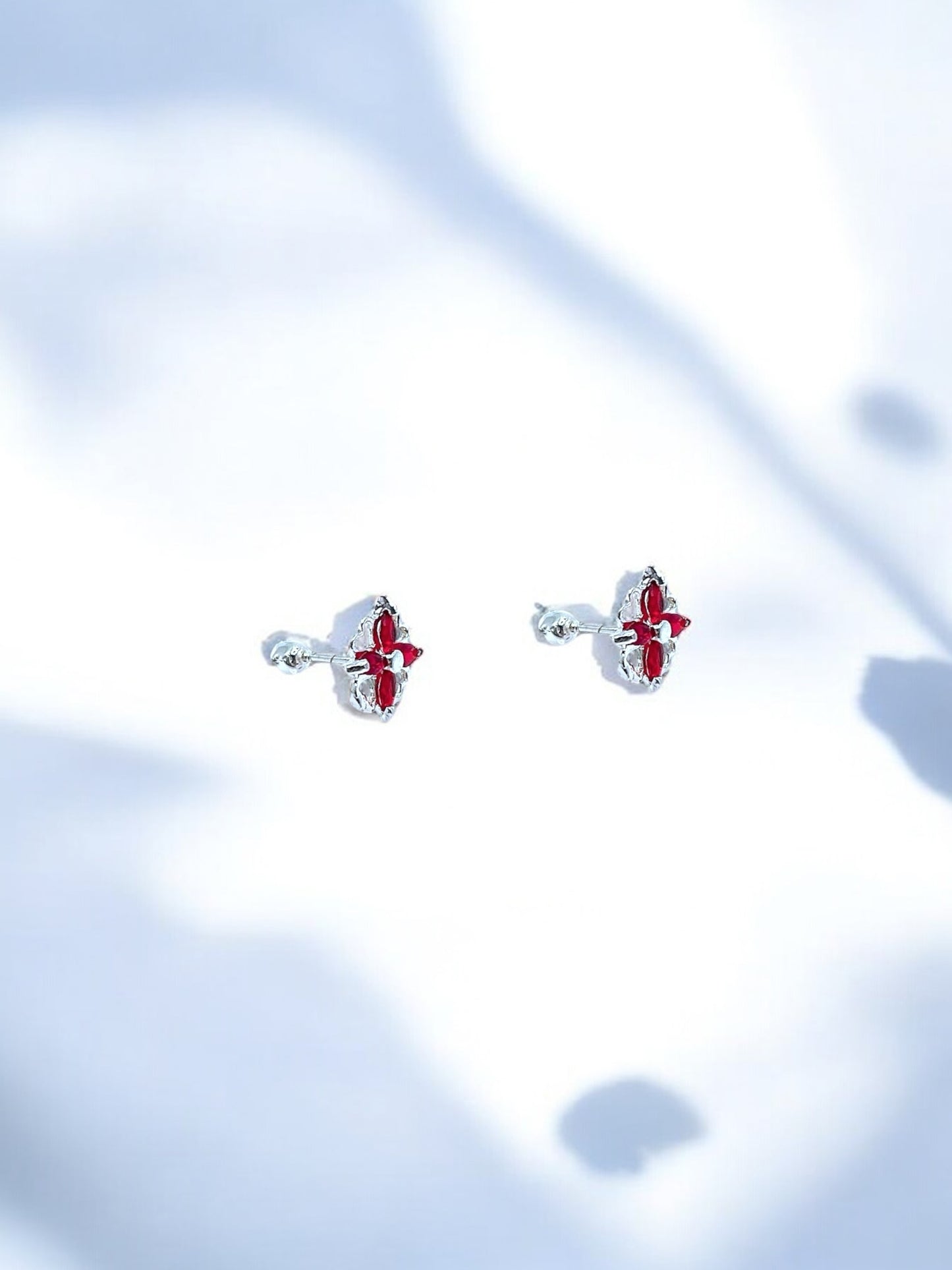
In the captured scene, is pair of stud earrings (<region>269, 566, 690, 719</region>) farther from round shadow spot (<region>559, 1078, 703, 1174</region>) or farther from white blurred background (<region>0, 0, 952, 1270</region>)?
round shadow spot (<region>559, 1078, 703, 1174</region>)

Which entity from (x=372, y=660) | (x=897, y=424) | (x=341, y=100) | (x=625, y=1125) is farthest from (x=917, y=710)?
(x=341, y=100)

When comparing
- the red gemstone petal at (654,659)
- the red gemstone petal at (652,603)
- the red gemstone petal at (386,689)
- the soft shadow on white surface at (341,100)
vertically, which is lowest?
the red gemstone petal at (386,689)

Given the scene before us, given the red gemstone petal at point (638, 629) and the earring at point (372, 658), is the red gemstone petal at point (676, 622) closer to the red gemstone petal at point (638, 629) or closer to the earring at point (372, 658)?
the red gemstone petal at point (638, 629)

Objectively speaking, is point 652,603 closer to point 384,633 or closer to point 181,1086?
point 384,633

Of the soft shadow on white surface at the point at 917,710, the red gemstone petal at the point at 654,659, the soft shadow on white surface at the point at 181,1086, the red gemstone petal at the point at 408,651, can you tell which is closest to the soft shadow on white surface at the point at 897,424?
the soft shadow on white surface at the point at 917,710

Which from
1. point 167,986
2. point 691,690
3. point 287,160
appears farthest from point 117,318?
point 691,690

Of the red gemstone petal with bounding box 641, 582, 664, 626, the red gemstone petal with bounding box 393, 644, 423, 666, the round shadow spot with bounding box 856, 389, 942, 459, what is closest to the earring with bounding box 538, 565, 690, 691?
the red gemstone petal with bounding box 641, 582, 664, 626

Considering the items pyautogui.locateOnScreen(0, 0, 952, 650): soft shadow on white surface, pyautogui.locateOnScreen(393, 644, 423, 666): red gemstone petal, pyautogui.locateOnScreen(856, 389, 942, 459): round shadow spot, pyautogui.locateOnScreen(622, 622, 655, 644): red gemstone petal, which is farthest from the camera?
pyautogui.locateOnScreen(856, 389, 942, 459): round shadow spot
